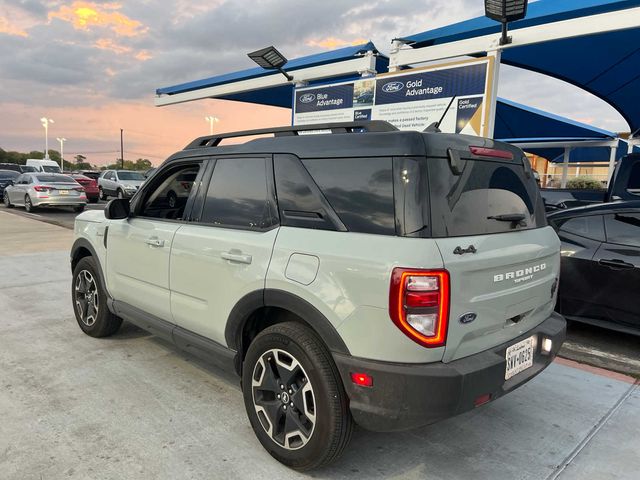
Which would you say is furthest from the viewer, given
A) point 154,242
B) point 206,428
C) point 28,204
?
point 28,204

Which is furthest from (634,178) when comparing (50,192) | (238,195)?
(50,192)

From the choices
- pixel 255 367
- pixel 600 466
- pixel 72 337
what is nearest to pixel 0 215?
pixel 72 337

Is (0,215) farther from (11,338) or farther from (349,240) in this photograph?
(349,240)

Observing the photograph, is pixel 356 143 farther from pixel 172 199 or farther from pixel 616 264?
pixel 616 264

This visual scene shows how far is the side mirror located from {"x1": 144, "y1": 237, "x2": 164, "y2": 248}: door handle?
1.41 feet

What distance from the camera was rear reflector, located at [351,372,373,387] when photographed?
217 centimetres

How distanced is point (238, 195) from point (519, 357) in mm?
1882

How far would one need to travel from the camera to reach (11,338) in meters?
4.43

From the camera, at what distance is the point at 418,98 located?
843 cm

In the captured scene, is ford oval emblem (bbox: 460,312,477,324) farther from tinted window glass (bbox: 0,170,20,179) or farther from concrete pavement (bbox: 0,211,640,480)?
tinted window glass (bbox: 0,170,20,179)

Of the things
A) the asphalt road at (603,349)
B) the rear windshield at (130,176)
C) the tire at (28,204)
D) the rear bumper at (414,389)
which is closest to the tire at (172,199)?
the rear bumper at (414,389)

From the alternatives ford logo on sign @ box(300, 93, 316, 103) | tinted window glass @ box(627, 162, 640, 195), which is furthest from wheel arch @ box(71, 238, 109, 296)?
tinted window glass @ box(627, 162, 640, 195)

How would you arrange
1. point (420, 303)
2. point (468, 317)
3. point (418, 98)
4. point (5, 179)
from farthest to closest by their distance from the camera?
point (5, 179)
point (418, 98)
point (468, 317)
point (420, 303)

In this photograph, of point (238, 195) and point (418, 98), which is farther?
point (418, 98)
